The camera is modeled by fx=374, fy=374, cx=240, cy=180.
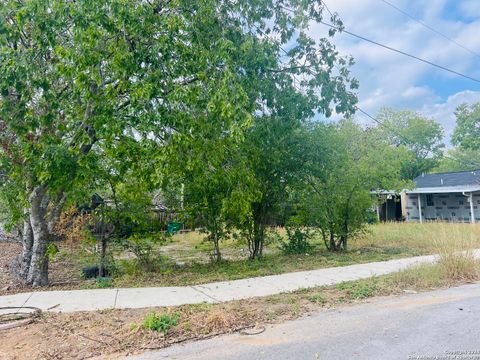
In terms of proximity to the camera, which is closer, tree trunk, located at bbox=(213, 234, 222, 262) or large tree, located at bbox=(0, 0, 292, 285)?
large tree, located at bbox=(0, 0, 292, 285)

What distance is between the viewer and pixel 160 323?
4750 mm

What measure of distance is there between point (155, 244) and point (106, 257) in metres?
1.11

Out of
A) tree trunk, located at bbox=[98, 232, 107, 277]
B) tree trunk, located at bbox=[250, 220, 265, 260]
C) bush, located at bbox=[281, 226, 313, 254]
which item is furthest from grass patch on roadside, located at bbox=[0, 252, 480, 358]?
bush, located at bbox=[281, 226, 313, 254]

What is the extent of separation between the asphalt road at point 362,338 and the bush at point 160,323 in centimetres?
46

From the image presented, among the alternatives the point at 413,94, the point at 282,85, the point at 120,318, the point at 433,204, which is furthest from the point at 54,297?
the point at 433,204

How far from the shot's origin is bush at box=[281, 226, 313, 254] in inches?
432

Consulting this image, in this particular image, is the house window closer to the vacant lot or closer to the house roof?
the house roof

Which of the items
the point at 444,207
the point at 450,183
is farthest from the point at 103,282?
→ the point at 444,207

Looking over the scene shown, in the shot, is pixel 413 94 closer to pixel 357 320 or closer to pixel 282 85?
pixel 282 85

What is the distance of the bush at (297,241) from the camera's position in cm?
1098

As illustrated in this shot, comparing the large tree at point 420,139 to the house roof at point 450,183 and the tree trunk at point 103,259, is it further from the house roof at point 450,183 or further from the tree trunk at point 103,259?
the tree trunk at point 103,259

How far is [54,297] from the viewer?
253 inches

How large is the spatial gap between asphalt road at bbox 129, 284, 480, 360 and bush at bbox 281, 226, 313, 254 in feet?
17.2

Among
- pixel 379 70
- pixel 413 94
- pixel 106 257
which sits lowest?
pixel 106 257
